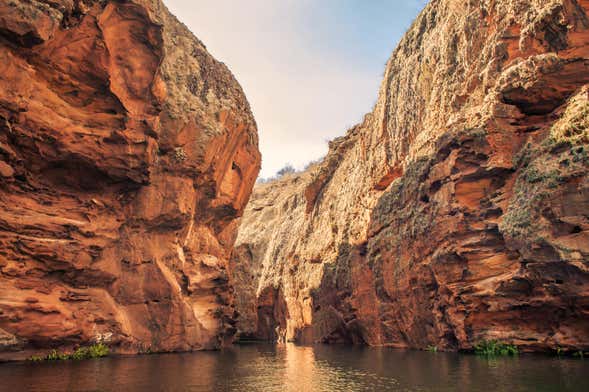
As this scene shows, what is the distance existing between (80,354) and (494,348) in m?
18.9

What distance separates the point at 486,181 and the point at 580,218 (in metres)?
6.81

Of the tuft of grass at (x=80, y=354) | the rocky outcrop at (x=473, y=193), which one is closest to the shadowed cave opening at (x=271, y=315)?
the rocky outcrop at (x=473, y=193)

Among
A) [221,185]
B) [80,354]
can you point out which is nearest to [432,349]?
[221,185]

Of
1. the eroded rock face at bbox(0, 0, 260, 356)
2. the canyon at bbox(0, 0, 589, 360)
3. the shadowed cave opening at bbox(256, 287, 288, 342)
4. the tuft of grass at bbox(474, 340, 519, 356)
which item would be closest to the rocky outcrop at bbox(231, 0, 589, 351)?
the canyon at bbox(0, 0, 589, 360)

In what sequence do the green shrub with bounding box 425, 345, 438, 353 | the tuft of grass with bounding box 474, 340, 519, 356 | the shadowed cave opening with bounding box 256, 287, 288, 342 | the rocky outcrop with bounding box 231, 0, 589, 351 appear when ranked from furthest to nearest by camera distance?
1. the shadowed cave opening with bounding box 256, 287, 288, 342
2. the green shrub with bounding box 425, 345, 438, 353
3. the tuft of grass with bounding box 474, 340, 519, 356
4. the rocky outcrop with bounding box 231, 0, 589, 351

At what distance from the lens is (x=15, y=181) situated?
19.5 meters

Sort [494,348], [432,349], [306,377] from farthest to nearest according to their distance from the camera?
[432,349]
[494,348]
[306,377]

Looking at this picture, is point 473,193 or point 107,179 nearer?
point 107,179

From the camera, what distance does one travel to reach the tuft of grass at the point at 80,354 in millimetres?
18391

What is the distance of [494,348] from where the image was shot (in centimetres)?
2064

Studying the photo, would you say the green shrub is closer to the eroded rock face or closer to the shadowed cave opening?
the eroded rock face

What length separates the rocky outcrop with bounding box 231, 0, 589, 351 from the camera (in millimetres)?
18859

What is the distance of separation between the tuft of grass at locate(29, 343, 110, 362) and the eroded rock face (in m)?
0.43

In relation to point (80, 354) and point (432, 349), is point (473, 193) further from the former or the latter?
point (80, 354)
